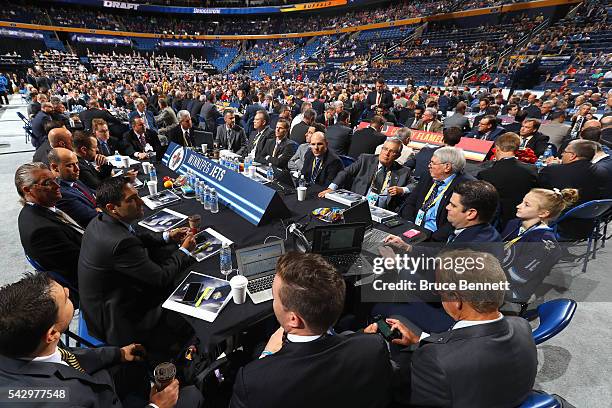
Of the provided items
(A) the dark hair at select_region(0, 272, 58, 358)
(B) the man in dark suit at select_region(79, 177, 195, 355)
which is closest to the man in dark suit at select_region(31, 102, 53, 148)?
(B) the man in dark suit at select_region(79, 177, 195, 355)

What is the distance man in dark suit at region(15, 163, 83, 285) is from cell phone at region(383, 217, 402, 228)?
2558 millimetres

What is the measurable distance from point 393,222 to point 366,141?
10.7ft

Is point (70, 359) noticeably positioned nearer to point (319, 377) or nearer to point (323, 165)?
point (319, 377)

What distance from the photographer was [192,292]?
80.1 inches

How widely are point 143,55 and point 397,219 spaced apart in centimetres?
3972

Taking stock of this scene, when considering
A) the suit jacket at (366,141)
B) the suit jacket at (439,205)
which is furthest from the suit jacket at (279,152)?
the suit jacket at (439,205)

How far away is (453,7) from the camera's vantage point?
27.1 meters

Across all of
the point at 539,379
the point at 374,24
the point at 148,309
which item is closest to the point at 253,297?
the point at 148,309

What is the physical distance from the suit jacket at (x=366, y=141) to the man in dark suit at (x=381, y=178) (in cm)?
182

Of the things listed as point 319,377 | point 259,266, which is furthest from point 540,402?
point 259,266

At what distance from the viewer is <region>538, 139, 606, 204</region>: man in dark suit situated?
384 centimetres

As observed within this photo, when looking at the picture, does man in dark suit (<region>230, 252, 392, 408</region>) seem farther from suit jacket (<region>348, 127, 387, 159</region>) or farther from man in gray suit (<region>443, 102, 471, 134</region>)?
man in gray suit (<region>443, 102, 471, 134</region>)

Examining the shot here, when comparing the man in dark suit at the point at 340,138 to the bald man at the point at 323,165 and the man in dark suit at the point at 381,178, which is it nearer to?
the bald man at the point at 323,165

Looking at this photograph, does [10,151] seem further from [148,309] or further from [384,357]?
[384,357]
